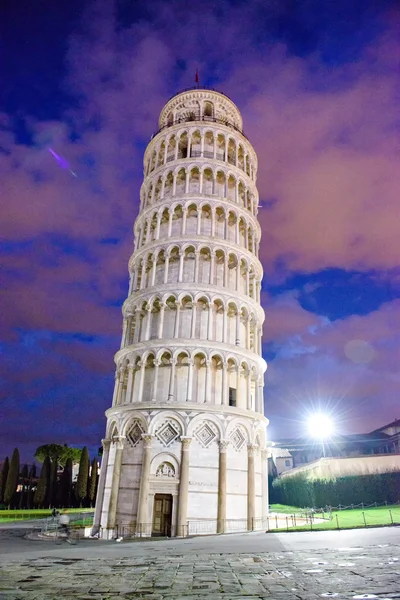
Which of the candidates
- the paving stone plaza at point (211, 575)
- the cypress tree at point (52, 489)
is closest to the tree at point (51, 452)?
the cypress tree at point (52, 489)

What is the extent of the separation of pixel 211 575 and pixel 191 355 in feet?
70.0

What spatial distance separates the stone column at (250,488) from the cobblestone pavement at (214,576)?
15.4 metres

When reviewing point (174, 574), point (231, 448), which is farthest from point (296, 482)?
point (174, 574)

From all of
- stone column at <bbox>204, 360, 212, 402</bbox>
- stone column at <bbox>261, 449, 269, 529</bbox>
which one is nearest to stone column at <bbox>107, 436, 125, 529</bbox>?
stone column at <bbox>204, 360, 212, 402</bbox>

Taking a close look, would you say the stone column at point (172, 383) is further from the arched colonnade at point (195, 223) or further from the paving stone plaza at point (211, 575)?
the paving stone plaza at point (211, 575)

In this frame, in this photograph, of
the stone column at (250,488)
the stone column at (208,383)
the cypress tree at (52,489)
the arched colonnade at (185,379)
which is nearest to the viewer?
the stone column at (250,488)

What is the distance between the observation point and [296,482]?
5409cm

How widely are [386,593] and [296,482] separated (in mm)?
49858

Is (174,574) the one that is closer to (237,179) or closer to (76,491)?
(237,179)

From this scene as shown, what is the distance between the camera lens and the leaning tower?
28500 mm

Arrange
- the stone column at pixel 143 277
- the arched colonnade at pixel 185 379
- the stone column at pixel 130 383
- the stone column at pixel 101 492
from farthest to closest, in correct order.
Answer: the stone column at pixel 143 277, the stone column at pixel 130 383, the arched colonnade at pixel 185 379, the stone column at pixel 101 492

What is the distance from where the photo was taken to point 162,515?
28.0m

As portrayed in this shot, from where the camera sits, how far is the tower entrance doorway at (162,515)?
27.6m

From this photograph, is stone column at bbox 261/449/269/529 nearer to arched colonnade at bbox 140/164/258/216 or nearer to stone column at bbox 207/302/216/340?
stone column at bbox 207/302/216/340
